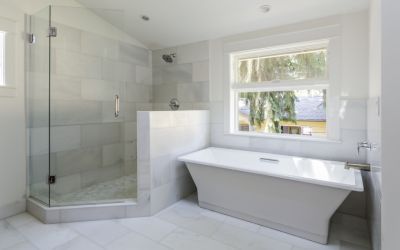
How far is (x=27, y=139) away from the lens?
8.24ft

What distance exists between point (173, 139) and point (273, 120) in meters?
1.40

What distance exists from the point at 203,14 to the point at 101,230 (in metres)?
2.67

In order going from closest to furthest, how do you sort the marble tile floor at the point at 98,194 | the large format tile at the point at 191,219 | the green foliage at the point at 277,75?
1. the large format tile at the point at 191,219
2. the marble tile floor at the point at 98,194
3. the green foliage at the point at 277,75

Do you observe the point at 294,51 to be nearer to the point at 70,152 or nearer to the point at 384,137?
the point at 384,137

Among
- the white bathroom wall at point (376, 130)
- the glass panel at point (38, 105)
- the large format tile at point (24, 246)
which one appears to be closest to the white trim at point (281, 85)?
the white bathroom wall at point (376, 130)

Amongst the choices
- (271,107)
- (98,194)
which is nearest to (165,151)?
(98,194)

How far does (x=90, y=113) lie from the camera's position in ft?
9.42

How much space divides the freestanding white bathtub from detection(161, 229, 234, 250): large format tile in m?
0.50

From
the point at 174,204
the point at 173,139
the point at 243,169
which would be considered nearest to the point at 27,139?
the point at 173,139

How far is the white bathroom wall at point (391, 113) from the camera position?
905 mm

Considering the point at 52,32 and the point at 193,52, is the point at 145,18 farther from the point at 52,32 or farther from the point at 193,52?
the point at 52,32

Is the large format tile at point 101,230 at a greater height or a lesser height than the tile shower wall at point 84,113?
lesser

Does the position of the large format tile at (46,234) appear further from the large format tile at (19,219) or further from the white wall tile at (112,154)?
the white wall tile at (112,154)

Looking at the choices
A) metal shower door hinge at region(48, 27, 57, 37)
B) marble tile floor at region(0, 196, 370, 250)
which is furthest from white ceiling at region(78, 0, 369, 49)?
marble tile floor at region(0, 196, 370, 250)
